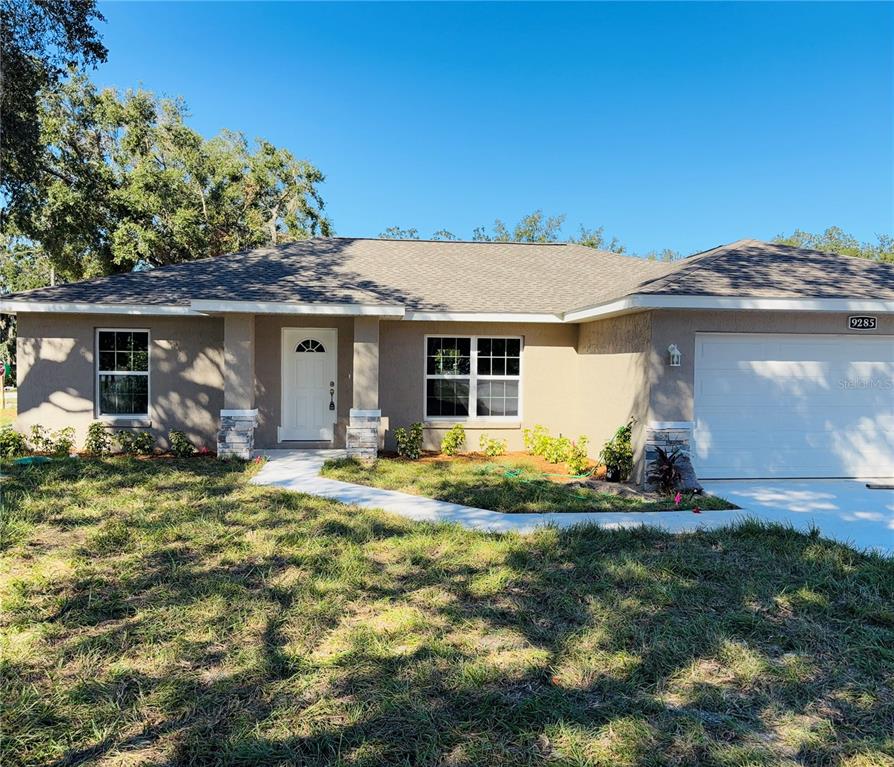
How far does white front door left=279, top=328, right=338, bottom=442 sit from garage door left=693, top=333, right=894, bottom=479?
689 centimetres

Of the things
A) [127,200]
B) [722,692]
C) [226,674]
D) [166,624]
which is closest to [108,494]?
[166,624]

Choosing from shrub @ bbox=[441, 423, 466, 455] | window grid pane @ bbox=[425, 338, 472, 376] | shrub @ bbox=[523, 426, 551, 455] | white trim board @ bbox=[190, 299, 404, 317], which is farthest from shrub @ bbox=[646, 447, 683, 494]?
white trim board @ bbox=[190, 299, 404, 317]

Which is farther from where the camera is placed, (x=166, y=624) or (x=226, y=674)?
(x=166, y=624)

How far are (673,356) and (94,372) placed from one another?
10.7 metres

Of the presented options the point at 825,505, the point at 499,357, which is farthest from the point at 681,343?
the point at 499,357

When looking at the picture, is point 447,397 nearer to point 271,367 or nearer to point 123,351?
point 271,367

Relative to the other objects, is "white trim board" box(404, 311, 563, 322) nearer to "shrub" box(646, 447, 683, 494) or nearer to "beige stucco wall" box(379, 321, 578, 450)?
"beige stucco wall" box(379, 321, 578, 450)

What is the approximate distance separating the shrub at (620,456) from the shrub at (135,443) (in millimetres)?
8592

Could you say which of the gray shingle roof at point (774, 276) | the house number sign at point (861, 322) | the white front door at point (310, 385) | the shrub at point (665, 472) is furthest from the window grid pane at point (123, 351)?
the house number sign at point (861, 322)

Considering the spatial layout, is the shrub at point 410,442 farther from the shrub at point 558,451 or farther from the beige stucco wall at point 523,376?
the shrub at point 558,451

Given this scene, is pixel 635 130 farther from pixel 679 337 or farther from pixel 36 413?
Answer: pixel 36 413

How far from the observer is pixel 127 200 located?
19.4 meters

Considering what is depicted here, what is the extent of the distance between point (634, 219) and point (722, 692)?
41.8m

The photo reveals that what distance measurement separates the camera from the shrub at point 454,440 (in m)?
11.4
